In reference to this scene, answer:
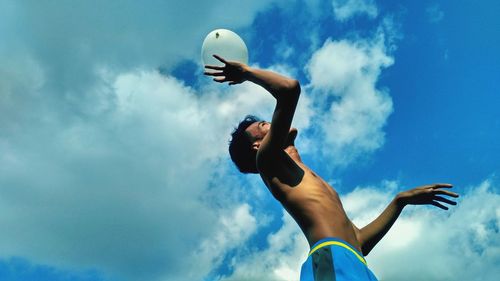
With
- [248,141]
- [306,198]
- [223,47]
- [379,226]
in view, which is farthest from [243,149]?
[379,226]

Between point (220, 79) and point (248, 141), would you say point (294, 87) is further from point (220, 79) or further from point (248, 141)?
point (248, 141)

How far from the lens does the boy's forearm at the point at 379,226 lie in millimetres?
5438

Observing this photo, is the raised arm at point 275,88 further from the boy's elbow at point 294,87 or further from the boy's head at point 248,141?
the boy's head at point 248,141

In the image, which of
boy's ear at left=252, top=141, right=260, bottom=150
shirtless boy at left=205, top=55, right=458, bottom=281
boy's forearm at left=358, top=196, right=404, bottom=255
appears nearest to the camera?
shirtless boy at left=205, top=55, right=458, bottom=281

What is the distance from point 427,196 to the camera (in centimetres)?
575

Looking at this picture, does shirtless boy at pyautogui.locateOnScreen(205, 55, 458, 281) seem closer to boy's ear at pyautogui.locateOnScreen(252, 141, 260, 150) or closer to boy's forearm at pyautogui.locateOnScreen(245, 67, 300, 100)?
boy's forearm at pyautogui.locateOnScreen(245, 67, 300, 100)

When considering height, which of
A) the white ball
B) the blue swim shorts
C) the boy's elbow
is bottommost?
the blue swim shorts

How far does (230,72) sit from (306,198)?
1.42 metres

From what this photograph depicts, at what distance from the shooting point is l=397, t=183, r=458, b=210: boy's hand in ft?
18.9

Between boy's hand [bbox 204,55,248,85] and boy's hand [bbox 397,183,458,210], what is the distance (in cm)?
252

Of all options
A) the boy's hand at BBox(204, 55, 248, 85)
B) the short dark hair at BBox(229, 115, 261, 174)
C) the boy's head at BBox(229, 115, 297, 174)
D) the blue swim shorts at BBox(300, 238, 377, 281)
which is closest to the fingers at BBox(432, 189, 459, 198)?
the boy's head at BBox(229, 115, 297, 174)

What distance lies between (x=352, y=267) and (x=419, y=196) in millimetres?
2156

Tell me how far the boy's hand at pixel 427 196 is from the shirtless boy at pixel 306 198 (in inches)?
6.6

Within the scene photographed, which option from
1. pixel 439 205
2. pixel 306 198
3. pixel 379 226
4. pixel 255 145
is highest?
pixel 255 145
